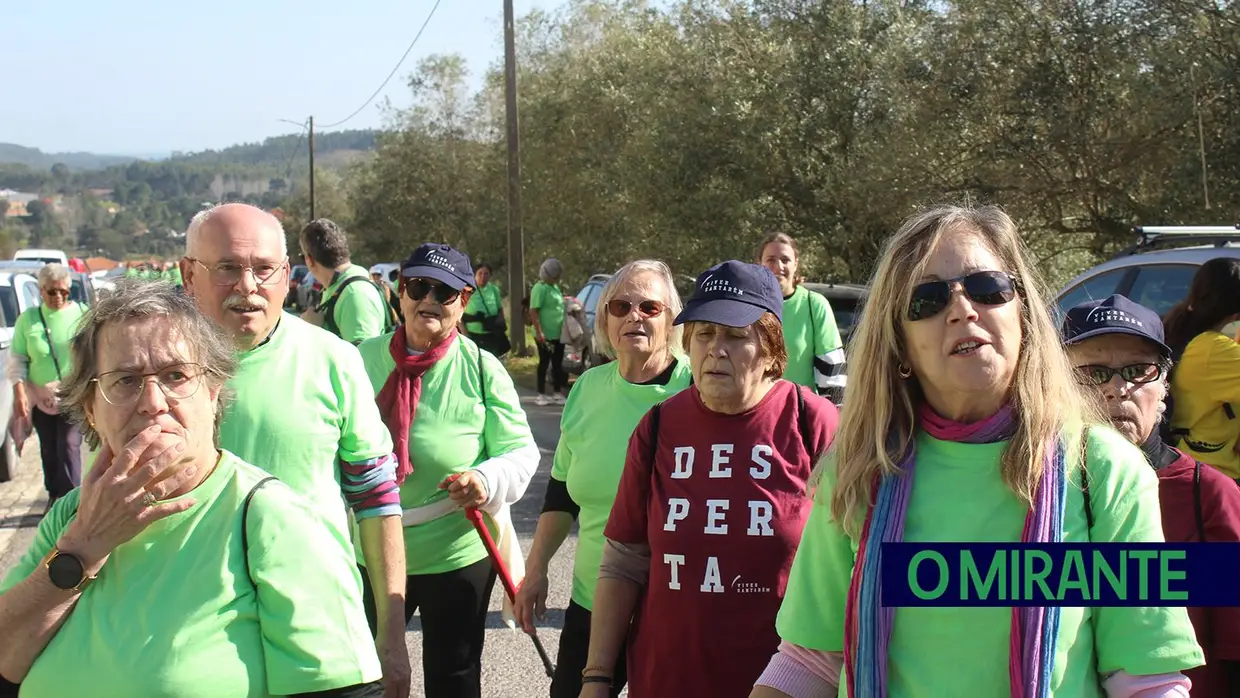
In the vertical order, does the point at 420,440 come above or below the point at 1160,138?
below

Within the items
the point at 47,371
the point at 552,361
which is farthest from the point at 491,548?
the point at 552,361

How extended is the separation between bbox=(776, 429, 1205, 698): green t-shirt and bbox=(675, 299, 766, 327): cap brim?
1.08 metres

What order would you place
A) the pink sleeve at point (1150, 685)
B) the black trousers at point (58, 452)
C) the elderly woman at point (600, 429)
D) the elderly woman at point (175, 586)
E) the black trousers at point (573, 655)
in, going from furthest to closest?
the black trousers at point (58, 452) < the elderly woman at point (600, 429) < the black trousers at point (573, 655) < the elderly woman at point (175, 586) < the pink sleeve at point (1150, 685)

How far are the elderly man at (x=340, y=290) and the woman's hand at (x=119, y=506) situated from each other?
13.5 feet

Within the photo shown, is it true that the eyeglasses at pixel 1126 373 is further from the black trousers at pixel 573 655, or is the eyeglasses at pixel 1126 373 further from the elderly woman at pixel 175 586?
the elderly woman at pixel 175 586

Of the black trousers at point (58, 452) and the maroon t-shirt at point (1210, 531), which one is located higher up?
the maroon t-shirt at point (1210, 531)

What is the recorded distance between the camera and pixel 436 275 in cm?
460

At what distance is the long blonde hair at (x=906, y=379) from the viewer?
2184 millimetres

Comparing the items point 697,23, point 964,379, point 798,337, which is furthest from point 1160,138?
point 964,379

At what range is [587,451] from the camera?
4.01 m

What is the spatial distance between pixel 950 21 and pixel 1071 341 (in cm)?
1256

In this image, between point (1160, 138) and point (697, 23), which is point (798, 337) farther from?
point (697, 23)

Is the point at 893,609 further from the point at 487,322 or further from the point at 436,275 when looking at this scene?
the point at 487,322

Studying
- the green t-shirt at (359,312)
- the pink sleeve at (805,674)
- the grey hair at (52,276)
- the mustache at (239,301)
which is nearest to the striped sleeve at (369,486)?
the mustache at (239,301)
